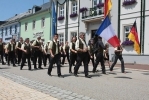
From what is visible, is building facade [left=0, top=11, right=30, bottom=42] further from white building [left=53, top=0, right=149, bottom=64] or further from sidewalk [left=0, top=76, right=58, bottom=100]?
sidewalk [left=0, top=76, right=58, bottom=100]

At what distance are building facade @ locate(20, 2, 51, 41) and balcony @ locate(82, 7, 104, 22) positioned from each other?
8628mm

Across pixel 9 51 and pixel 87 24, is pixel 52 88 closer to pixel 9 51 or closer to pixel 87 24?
pixel 9 51

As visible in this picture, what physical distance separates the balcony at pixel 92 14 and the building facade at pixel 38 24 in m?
8.63

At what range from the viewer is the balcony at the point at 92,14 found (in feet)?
68.5

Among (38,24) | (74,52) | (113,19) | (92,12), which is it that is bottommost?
(74,52)

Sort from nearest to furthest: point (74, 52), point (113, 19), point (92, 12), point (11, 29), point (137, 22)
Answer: point (74, 52), point (137, 22), point (113, 19), point (92, 12), point (11, 29)

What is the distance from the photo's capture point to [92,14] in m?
21.8

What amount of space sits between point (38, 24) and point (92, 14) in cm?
1374

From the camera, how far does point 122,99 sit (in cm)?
530

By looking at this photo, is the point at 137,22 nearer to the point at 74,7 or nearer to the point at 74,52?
the point at 74,52

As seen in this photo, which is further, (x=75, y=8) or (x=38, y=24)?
(x=38, y=24)

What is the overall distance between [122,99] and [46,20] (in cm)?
2676

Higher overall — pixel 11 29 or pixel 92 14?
pixel 11 29

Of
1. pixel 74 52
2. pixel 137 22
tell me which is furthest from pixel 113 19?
pixel 74 52
